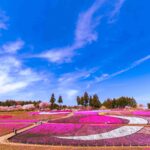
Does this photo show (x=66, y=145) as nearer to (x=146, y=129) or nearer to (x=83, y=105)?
(x=146, y=129)

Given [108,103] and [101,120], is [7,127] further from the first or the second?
[108,103]

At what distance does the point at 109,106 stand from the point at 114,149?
10645cm

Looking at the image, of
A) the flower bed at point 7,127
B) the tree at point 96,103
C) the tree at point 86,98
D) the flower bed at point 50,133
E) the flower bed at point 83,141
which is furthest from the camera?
the tree at point 86,98

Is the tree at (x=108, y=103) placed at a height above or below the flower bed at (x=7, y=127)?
above

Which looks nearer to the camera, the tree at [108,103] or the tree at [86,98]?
the tree at [86,98]

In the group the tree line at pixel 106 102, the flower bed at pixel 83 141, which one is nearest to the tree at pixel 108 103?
the tree line at pixel 106 102

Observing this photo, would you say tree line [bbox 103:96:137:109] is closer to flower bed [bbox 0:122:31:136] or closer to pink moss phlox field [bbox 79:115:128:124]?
pink moss phlox field [bbox 79:115:128:124]

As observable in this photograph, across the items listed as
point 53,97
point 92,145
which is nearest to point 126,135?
point 92,145

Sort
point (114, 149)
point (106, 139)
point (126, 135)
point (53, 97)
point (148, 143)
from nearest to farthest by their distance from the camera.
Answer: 1. point (114, 149)
2. point (148, 143)
3. point (106, 139)
4. point (126, 135)
5. point (53, 97)

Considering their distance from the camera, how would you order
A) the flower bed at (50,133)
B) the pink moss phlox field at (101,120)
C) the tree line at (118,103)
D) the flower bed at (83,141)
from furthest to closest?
the tree line at (118,103), the pink moss phlox field at (101,120), the flower bed at (50,133), the flower bed at (83,141)

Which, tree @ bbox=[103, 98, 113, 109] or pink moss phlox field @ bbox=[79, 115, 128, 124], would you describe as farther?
tree @ bbox=[103, 98, 113, 109]

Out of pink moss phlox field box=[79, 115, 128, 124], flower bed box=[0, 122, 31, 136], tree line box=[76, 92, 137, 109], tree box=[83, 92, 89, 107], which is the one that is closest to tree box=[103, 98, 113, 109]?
tree line box=[76, 92, 137, 109]

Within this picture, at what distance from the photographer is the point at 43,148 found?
A: 29.2 meters

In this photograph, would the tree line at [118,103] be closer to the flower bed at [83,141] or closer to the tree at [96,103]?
the tree at [96,103]
